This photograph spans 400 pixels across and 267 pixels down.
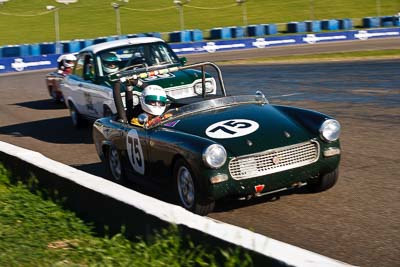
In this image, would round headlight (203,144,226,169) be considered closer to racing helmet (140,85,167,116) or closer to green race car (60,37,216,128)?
racing helmet (140,85,167,116)

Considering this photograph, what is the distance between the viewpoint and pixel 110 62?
1291 cm

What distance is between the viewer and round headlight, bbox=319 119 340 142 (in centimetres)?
719

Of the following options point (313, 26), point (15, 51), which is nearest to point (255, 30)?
point (313, 26)

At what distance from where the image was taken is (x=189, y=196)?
23.0 ft

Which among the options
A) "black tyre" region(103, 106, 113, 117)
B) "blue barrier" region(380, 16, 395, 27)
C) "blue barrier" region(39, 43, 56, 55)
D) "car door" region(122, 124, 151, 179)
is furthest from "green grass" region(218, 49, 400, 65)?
"car door" region(122, 124, 151, 179)

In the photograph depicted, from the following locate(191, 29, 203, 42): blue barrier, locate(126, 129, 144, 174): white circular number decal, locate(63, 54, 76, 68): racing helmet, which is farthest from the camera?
locate(191, 29, 203, 42): blue barrier

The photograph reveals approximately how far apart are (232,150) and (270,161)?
0.36 m

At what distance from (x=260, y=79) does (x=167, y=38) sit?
81.5 ft

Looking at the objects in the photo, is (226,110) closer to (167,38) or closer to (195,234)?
(195,234)

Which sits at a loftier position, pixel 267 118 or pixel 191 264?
pixel 267 118

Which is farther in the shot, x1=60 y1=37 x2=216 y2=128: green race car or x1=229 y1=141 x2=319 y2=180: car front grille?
x1=60 y1=37 x2=216 y2=128: green race car

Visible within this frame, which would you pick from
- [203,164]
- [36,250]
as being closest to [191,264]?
[36,250]

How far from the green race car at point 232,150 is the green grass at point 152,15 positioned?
43859 mm

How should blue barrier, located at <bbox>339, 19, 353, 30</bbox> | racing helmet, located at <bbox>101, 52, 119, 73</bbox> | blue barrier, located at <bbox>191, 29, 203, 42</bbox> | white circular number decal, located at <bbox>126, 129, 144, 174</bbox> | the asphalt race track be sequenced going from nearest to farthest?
the asphalt race track → white circular number decal, located at <bbox>126, 129, 144, 174</bbox> → racing helmet, located at <bbox>101, 52, 119, 73</bbox> → blue barrier, located at <bbox>191, 29, 203, 42</bbox> → blue barrier, located at <bbox>339, 19, 353, 30</bbox>
